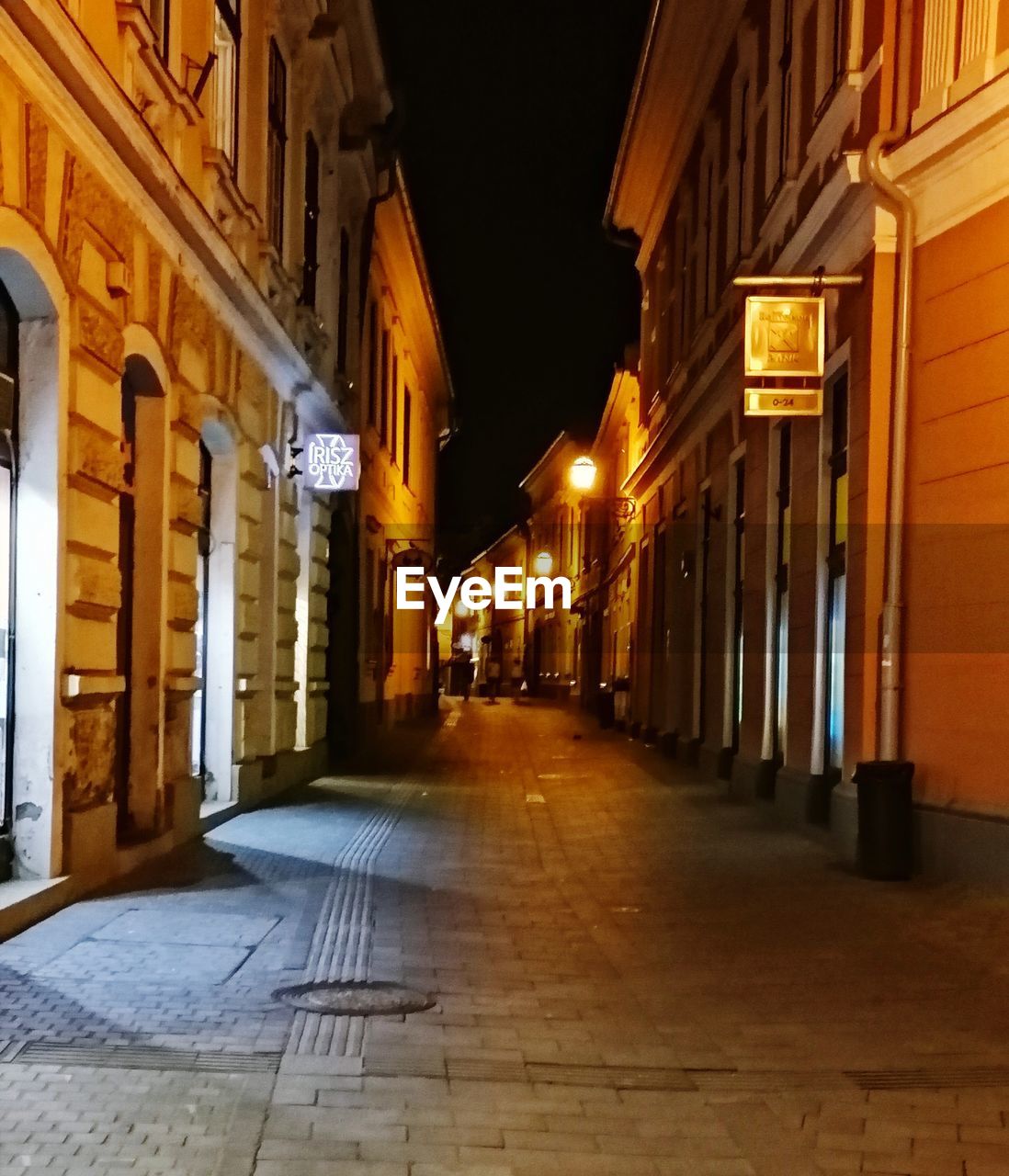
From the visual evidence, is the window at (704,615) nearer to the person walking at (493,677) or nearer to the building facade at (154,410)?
the building facade at (154,410)

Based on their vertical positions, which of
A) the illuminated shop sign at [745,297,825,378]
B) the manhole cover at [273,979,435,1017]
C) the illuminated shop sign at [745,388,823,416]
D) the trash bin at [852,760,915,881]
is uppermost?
the illuminated shop sign at [745,297,825,378]

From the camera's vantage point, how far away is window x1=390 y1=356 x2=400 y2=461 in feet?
82.6

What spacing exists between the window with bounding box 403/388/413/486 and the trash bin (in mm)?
19480

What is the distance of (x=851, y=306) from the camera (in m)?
11.0

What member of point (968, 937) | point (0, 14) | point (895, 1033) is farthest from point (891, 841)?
point (0, 14)

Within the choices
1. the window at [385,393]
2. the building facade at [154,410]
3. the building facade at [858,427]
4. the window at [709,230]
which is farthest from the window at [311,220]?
the window at [385,393]

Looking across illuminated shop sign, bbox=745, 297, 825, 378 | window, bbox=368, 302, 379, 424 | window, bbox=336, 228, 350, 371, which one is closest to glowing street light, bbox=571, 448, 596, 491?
window, bbox=368, 302, 379, 424

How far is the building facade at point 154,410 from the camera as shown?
7582 millimetres

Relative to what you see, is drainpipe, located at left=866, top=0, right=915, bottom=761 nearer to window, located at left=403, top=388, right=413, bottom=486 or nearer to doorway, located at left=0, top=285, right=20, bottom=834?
doorway, located at left=0, top=285, right=20, bottom=834

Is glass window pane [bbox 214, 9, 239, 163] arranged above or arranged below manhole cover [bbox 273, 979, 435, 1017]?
above

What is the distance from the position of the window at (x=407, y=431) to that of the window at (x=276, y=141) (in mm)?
13433

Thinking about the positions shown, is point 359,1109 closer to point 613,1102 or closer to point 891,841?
point 613,1102

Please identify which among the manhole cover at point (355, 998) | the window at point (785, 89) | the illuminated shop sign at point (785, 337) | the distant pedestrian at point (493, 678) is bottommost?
the distant pedestrian at point (493, 678)

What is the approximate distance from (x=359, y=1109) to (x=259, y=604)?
9.49m
